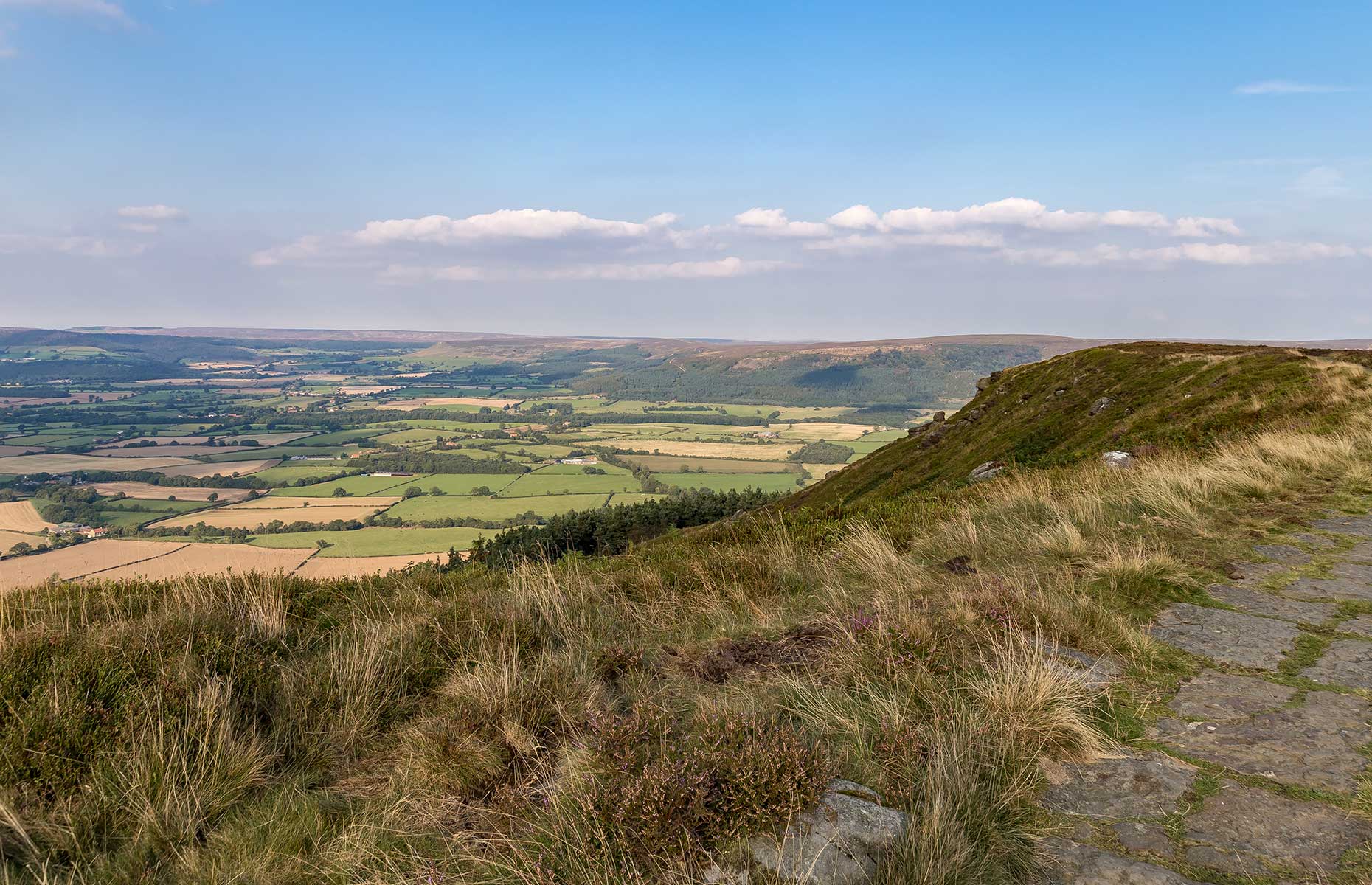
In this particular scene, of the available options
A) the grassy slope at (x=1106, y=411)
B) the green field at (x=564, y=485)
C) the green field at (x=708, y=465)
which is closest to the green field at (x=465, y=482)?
the green field at (x=564, y=485)

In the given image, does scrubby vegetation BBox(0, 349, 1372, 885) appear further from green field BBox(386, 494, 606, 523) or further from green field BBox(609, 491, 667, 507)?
green field BBox(609, 491, 667, 507)

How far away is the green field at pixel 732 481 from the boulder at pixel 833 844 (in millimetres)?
78807

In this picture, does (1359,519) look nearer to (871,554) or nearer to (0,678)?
(871,554)

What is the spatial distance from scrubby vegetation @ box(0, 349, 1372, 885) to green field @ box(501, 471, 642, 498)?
76.2 metres

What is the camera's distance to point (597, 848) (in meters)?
2.94

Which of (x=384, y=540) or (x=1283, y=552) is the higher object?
(x=1283, y=552)

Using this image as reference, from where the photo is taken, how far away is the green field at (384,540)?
48656mm

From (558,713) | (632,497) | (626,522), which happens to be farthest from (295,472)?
(558,713)

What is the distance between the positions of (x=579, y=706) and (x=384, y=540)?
5592 cm

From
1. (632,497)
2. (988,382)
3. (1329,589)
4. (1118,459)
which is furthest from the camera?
(632,497)

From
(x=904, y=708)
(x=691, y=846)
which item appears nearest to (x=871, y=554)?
(x=904, y=708)

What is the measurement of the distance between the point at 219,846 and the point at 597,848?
2.15m

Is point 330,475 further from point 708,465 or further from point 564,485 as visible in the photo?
point 708,465

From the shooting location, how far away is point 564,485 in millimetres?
89812
